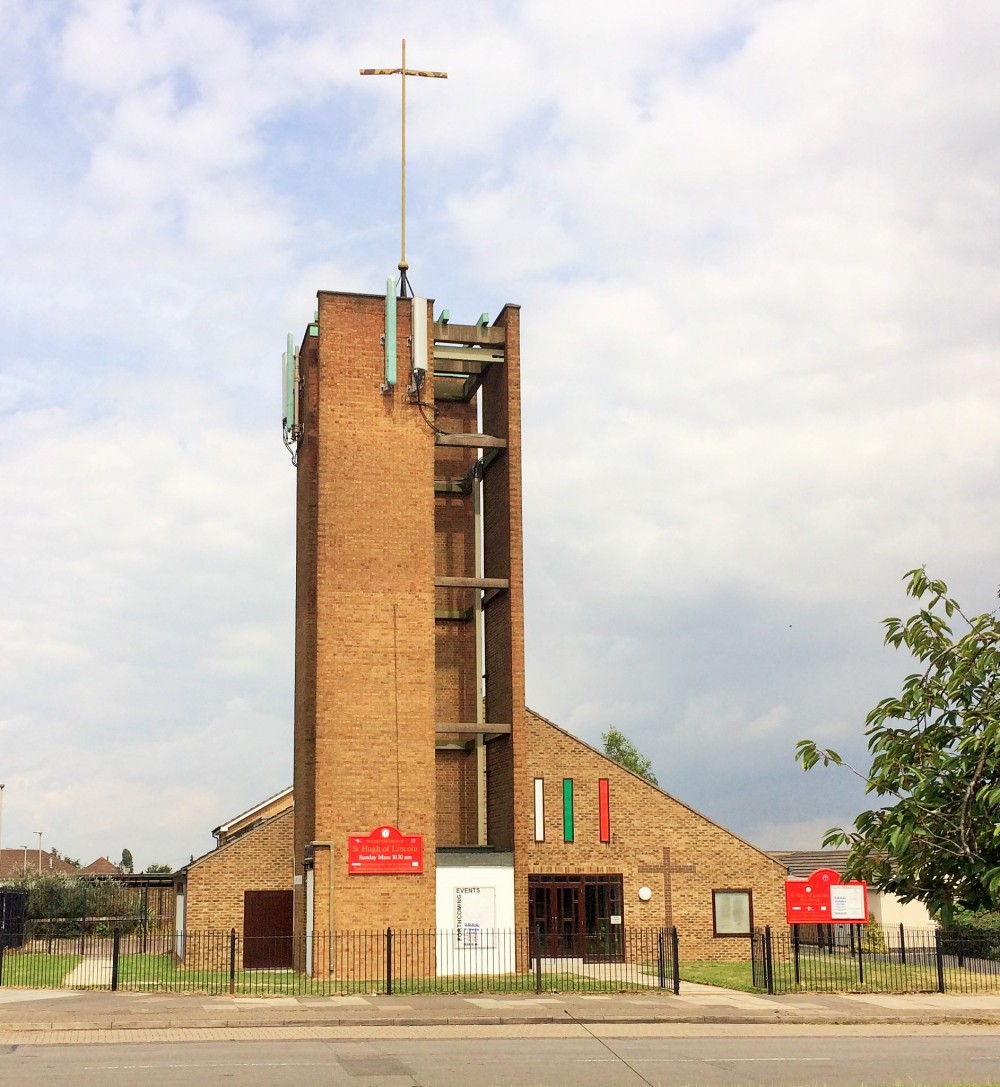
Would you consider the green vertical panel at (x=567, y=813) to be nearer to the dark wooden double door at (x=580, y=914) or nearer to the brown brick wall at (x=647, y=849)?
the brown brick wall at (x=647, y=849)

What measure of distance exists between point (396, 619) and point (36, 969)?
1325 centimetres

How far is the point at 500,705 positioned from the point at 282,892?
8.70 m

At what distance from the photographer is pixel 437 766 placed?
38.2 m

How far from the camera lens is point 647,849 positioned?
39750 millimetres

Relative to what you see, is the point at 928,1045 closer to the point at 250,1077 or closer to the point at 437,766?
the point at 250,1077

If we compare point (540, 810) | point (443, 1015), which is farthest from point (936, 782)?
point (540, 810)

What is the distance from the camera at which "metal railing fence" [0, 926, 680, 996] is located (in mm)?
29891

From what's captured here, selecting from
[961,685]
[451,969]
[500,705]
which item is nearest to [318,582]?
[500,705]

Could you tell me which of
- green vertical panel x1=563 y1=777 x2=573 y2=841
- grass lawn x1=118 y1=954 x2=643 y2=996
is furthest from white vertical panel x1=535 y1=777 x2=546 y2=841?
grass lawn x1=118 y1=954 x2=643 y2=996

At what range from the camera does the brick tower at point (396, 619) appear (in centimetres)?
3341

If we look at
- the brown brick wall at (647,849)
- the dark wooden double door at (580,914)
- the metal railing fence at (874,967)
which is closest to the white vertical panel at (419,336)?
the brown brick wall at (647,849)

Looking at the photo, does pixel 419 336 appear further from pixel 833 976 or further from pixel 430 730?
pixel 833 976

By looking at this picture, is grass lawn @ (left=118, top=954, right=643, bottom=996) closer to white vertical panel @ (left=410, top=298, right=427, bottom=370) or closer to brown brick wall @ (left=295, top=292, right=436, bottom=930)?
brown brick wall @ (left=295, top=292, right=436, bottom=930)

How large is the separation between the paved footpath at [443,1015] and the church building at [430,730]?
18.7 ft
